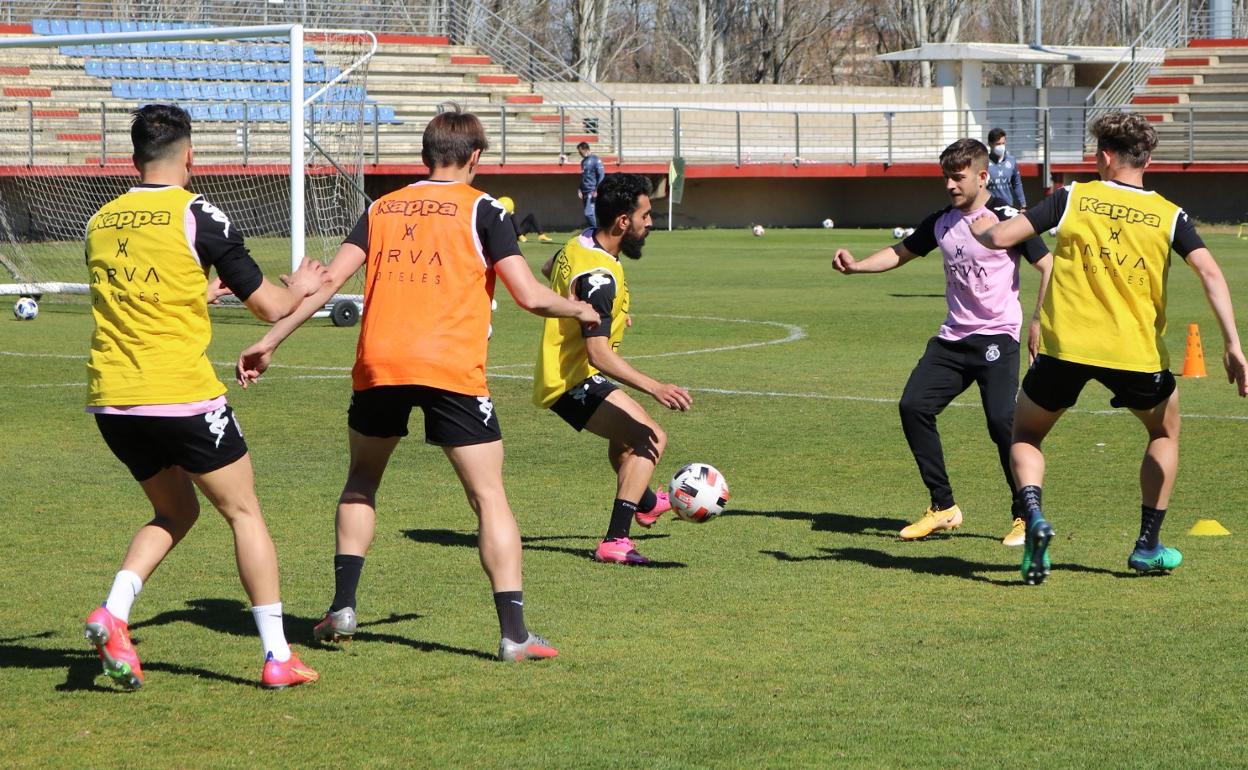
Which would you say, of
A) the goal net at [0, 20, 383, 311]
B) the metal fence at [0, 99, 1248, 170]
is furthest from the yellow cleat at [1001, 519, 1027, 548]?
the metal fence at [0, 99, 1248, 170]

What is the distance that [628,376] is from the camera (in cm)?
715

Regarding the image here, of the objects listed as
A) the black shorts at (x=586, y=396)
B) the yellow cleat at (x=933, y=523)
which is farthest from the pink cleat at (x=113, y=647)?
the yellow cleat at (x=933, y=523)

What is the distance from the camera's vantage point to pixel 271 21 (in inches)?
1500

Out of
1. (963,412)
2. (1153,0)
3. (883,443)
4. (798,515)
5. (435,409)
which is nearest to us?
(435,409)

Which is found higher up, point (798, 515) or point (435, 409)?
point (435, 409)

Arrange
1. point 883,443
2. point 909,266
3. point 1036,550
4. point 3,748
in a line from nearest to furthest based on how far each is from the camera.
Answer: point 3,748
point 1036,550
point 883,443
point 909,266

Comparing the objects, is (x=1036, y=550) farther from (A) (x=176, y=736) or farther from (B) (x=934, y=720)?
(A) (x=176, y=736)

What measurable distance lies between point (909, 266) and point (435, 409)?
2371cm

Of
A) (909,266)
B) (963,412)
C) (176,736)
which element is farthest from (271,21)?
(176,736)

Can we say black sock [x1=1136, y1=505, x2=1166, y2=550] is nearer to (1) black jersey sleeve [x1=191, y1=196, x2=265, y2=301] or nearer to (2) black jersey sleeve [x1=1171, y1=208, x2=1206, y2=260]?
(2) black jersey sleeve [x1=1171, y1=208, x2=1206, y2=260]

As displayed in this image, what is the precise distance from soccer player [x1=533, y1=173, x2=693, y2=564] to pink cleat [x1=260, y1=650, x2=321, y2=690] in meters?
2.32

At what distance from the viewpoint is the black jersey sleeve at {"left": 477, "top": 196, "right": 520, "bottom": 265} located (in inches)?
225

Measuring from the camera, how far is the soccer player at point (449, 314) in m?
5.70

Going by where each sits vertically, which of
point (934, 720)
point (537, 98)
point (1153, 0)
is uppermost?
point (1153, 0)
